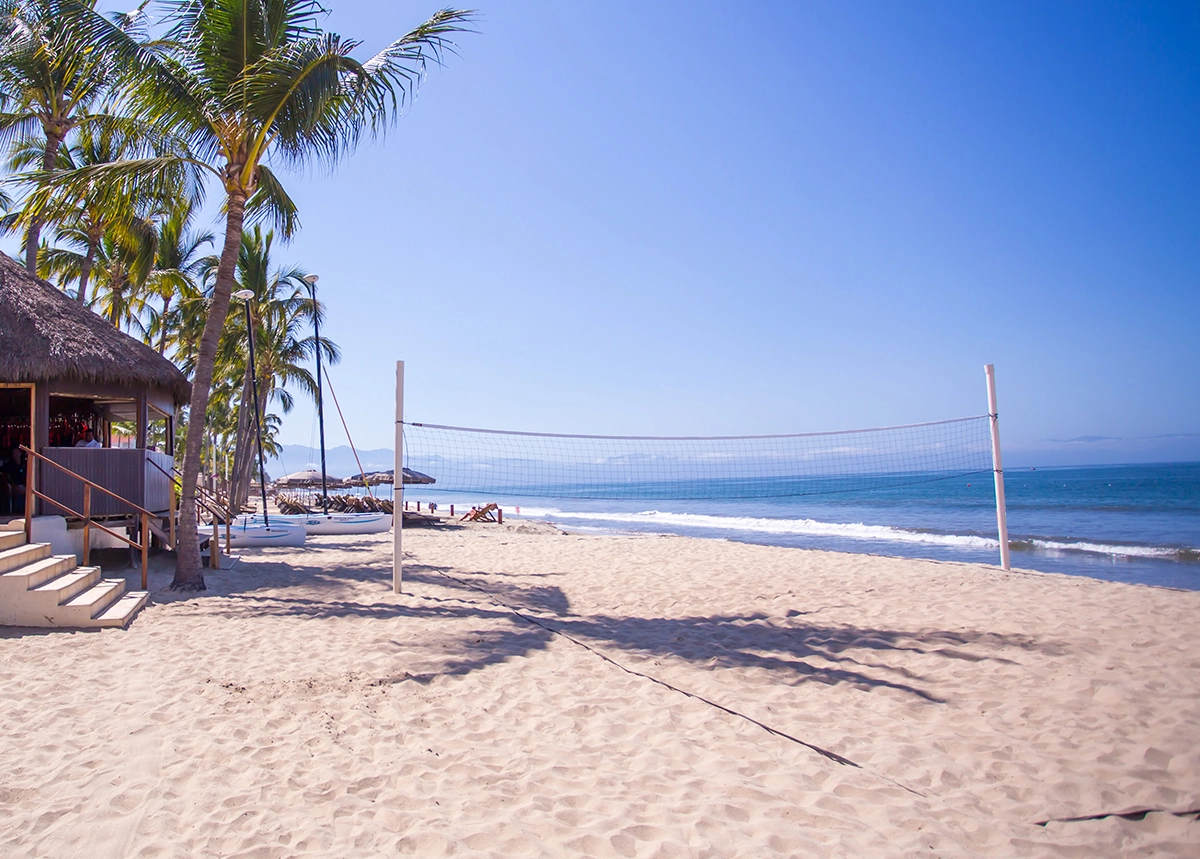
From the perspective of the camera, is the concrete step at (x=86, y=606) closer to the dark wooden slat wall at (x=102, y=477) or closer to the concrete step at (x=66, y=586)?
the concrete step at (x=66, y=586)

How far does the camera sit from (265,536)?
1249 cm

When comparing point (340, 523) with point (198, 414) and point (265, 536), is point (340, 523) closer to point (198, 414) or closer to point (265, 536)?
point (265, 536)

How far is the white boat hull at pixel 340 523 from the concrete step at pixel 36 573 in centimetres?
872

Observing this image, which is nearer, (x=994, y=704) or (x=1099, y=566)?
(x=994, y=704)

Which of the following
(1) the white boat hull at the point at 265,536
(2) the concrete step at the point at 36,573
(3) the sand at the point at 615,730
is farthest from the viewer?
(1) the white boat hull at the point at 265,536

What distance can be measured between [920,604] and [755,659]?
8.27 feet

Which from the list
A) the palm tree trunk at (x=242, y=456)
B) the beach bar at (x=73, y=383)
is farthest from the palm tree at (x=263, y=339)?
the beach bar at (x=73, y=383)

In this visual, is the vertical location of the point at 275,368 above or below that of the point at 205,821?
above

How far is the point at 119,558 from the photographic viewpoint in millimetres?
9539

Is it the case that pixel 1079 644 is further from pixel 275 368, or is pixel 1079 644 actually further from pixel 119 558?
pixel 275 368

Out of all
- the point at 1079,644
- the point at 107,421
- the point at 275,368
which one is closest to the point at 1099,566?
the point at 1079,644

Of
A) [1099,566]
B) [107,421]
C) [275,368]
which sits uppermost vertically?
[275,368]

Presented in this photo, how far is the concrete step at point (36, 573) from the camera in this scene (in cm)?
529

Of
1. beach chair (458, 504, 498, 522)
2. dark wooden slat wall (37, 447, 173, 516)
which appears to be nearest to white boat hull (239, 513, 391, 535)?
beach chair (458, 504, 498, 522)
